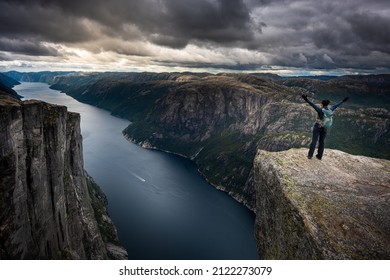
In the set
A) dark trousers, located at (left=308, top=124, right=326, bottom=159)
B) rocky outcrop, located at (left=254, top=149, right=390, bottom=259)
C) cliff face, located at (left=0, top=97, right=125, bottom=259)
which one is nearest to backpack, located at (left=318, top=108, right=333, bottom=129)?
dark trousers, located at (left=308, top=124, right=326, bottom=159)

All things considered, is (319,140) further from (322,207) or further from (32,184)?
(32,184)

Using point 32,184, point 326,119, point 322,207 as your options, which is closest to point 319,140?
point 326,119

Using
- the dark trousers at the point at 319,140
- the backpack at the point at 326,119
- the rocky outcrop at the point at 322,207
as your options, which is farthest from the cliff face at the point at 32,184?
the backpack at the point at 326,119

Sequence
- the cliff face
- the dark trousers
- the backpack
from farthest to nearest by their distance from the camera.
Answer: the cliff face → the backpack → the dark trousers

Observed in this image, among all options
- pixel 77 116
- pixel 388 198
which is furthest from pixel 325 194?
pixel 77 116

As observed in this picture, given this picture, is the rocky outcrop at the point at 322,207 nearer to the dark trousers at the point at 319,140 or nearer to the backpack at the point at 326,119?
the dark trousers at the point at 319,140

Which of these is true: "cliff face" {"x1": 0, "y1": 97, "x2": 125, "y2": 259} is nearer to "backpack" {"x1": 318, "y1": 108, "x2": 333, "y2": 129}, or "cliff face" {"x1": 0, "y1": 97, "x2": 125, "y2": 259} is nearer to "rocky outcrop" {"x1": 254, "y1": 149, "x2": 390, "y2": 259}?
"rocky outcrop" {"x1": 254, "y1": 149, "x2": 390, "y2": 259}
